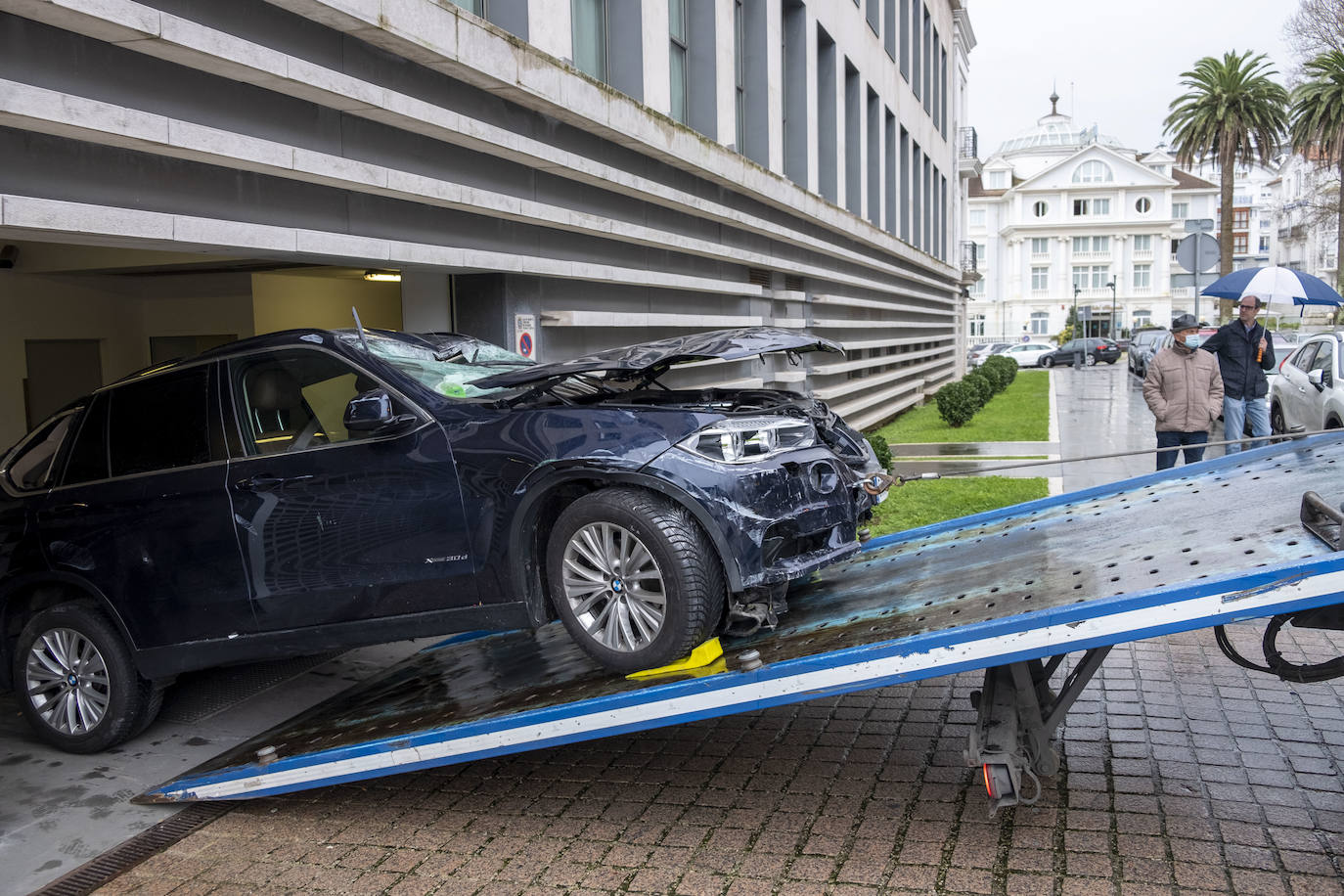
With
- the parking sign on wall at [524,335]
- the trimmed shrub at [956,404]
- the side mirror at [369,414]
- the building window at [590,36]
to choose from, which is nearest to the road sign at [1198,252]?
the trimmed shrub at [956,404]

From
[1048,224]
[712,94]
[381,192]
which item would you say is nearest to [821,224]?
[712,94]

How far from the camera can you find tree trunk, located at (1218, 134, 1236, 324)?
2015 inches

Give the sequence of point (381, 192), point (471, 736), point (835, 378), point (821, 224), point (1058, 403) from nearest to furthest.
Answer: point (471, 736) < point (381, 192) < point (821, 224) < point (835, 378) < point (1058, 403)

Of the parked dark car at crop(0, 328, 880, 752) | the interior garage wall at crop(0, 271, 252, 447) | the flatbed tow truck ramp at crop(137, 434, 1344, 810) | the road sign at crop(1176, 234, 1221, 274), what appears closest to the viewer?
the flatbed tow truck ramp at crop(137, 434, 1344, 810)

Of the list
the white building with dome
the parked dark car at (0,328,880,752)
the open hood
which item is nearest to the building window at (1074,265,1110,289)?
the white building with dome

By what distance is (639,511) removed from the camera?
4441 mm

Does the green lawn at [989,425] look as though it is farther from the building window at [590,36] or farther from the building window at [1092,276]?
the building window at [1092,276]

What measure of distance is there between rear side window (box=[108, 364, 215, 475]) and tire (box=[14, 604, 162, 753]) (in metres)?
0.80

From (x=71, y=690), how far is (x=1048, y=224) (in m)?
99.6

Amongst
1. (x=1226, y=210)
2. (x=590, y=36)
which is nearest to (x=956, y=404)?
(x=590, y=36)

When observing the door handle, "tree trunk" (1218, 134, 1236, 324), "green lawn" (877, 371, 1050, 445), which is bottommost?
"green lawn" (877, 371, 1050, 445)

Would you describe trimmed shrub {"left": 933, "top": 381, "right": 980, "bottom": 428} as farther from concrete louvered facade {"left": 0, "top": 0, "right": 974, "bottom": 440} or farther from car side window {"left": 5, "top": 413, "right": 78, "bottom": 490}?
car side window {"left": 5, "top": 413, "right": 78, "bottom": 490}

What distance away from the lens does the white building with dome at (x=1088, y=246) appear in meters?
96.2

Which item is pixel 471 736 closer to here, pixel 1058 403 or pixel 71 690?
pixel 71 690
